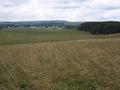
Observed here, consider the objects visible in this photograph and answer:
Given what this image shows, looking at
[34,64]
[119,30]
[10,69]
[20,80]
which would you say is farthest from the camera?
[119,30]

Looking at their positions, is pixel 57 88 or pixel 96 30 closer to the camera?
pixel 57 88

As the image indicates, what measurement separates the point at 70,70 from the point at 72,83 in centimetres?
191

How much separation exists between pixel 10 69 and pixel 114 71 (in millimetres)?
4431

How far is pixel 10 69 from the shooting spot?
1198 centimetres

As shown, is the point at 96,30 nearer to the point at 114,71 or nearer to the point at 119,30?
the point at 119,30

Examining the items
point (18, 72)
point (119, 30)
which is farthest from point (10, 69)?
point (119, 30)

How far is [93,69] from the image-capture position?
425 inches

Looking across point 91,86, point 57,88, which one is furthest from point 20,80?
point 91,86

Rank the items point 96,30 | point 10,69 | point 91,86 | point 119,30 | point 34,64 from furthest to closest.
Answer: point 96,30 < point 119,30 < point 34,64 < point 10,69 < point 91,86

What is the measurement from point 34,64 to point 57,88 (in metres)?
4.49

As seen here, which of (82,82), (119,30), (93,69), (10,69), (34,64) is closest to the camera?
(82,82)

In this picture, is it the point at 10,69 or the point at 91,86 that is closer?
the point at 91,86

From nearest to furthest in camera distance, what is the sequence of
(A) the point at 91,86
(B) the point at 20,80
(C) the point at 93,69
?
(A) the point at 91,86
(B) the point at 20,80
(C) the point at 93,69

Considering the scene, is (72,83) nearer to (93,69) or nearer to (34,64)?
(93,69)
